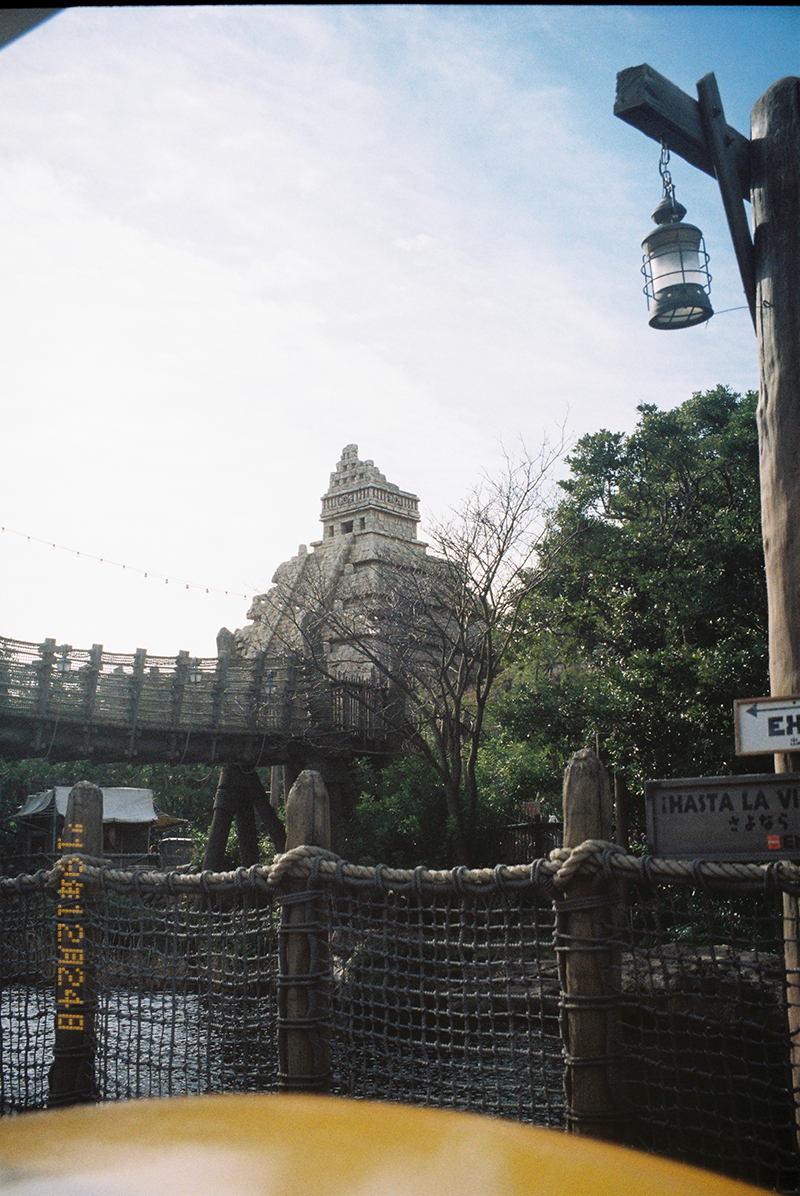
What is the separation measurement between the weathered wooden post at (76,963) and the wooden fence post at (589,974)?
8.38 feet

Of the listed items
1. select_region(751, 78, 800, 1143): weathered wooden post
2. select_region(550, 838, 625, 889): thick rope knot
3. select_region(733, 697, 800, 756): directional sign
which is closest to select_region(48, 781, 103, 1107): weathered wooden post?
select_region(550, 838, 625, 889): thick rope knot

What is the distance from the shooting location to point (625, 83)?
441 cm

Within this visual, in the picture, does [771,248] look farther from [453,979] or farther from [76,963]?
[76,963]

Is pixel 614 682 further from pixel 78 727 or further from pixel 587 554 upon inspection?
pixel 78 727

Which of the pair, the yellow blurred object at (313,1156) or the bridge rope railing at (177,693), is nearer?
the yellow blurred object at (313,1156)

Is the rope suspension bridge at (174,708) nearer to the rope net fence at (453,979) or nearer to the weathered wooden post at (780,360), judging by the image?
the rope net fence at (453,979)

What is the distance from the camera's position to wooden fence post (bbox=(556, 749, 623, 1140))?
130 inches

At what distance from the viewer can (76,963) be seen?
16.1 ft

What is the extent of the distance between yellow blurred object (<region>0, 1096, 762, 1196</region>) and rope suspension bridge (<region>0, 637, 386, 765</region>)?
13551mm

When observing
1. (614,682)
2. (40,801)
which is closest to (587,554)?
(614,682)

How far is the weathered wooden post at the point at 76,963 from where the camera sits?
481cm

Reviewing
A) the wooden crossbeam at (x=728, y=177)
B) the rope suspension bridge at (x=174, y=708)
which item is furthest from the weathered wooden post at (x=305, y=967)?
the rope suspension bridge at (x=174, y=708)

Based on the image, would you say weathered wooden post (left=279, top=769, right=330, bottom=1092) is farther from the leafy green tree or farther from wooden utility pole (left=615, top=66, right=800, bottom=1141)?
the leafy green tree

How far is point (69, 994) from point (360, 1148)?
3823 mm
